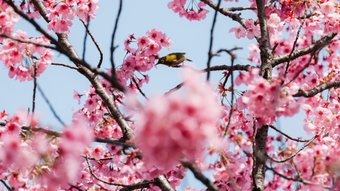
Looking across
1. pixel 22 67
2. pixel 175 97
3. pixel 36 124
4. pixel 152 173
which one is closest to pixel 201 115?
pixel 175 97

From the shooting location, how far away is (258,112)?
437 cm

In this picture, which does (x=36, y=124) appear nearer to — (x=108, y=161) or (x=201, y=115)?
(x=201, y=115)

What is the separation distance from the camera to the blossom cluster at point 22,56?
5145 mm

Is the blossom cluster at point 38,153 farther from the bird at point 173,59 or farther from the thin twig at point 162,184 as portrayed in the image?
the bird at point 173,59

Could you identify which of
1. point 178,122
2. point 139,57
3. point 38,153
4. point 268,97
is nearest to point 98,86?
point 139,57

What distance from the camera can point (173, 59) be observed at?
21.5 ft

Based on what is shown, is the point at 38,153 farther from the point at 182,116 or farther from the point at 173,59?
the point at 173,59

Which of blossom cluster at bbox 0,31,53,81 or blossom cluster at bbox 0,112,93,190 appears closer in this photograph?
blossom cluster at bbox 0,112,93,190

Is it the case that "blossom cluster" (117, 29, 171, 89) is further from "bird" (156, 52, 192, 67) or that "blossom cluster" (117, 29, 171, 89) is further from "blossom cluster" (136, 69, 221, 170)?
"blossom cluster" (136, 69, 221, 170)

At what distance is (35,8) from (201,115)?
16.2 ft

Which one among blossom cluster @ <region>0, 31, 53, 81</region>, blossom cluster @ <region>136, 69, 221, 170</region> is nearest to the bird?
blossom cluster @ <region>0, 31, 53, 81</region>

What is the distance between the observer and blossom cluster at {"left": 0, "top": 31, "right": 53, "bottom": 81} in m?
5.14

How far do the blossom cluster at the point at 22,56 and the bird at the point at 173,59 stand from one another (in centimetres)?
151

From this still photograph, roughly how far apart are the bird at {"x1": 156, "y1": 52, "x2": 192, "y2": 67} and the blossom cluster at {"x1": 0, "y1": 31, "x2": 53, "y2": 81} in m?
1.51
